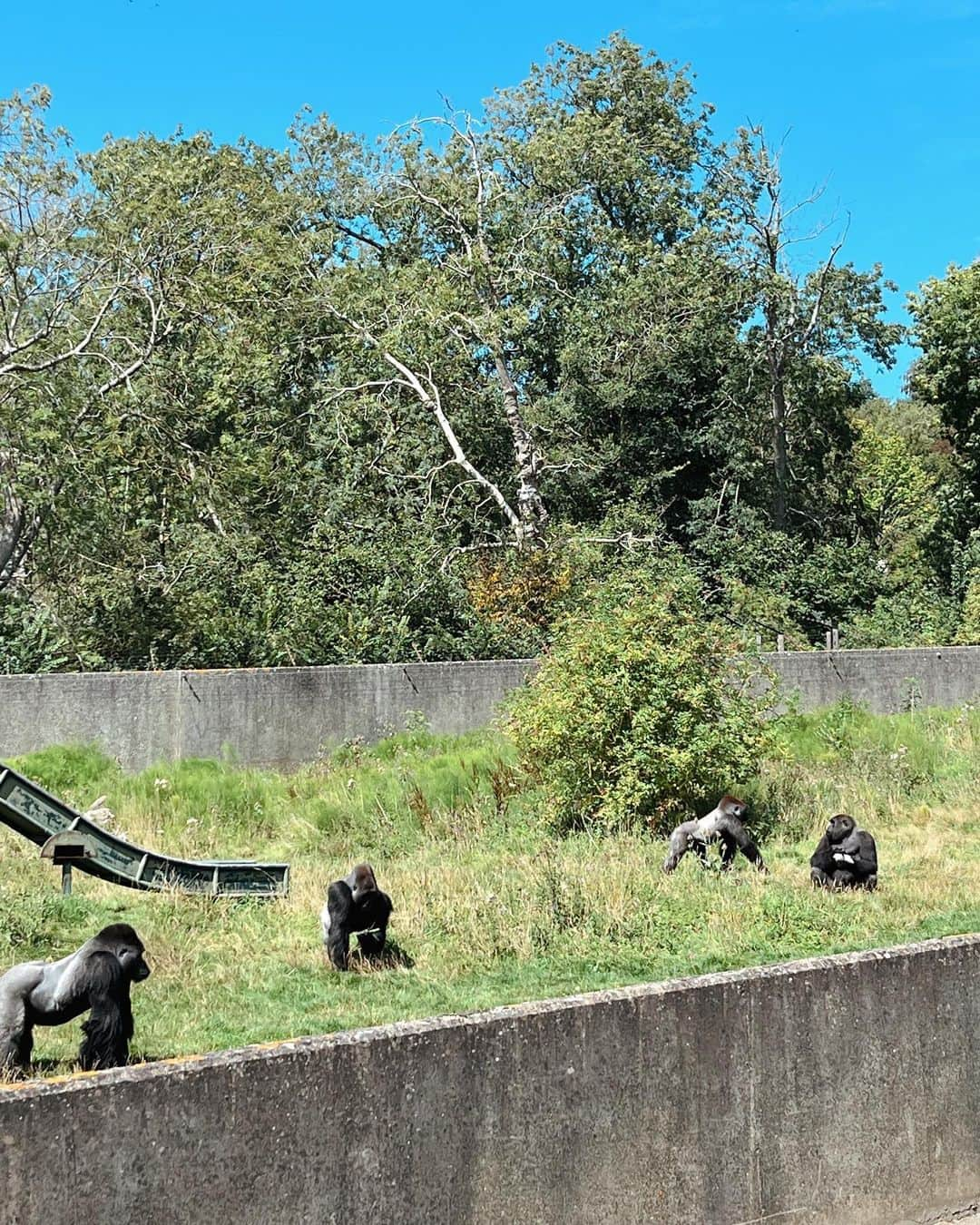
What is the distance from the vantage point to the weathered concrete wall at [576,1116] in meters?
3.31

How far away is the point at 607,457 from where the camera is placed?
28812 mm

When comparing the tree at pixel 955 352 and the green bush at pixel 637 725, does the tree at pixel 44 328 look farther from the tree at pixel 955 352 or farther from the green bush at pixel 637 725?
the tree at pixel 955 352

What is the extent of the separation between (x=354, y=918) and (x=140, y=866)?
3.45 m

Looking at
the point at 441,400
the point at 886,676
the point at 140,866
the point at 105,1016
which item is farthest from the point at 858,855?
the point at 441,400

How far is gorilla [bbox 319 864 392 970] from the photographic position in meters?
8.39

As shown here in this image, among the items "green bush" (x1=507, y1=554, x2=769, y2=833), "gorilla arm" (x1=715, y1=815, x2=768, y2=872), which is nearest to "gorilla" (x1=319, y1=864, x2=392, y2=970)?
"gorilla arm" (x1=715, y1=815, x2=768, y2=872)

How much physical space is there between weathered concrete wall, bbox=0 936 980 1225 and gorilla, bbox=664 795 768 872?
242 inches

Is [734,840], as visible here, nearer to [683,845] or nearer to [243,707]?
[683,845]

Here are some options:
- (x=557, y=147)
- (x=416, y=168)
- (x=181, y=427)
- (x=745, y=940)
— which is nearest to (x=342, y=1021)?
(x=745, y=940)

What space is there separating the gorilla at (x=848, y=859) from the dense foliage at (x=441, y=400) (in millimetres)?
10622

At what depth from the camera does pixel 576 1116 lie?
157 inches

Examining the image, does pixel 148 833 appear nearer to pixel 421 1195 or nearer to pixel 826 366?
pixel 421 1195

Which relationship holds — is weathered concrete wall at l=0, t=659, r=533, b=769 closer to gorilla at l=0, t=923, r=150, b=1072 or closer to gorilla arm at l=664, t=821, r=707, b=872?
gorilla arm at l=664, t=821, r=707, b=872

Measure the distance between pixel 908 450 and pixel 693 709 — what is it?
148 feet
